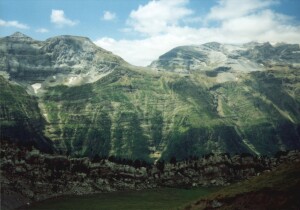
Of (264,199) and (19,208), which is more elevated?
(264,199)

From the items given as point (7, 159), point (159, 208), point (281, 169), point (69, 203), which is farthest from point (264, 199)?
point (7, 159)

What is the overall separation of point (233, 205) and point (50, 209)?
245ft

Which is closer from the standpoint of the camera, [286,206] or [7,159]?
[286,206]

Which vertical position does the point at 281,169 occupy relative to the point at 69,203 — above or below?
above

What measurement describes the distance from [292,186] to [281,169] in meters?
20.2

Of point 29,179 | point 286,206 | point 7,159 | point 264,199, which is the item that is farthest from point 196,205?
point 7,159

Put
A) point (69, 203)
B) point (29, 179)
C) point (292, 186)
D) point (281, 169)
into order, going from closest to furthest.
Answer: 1. point (292, 186)
2. point (281, 169)
3. point (69, 203)
4. point (29, 179)

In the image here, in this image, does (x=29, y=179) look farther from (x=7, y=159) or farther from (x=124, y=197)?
(x=124, y=197)

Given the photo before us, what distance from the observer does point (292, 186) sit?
105688 millimetres

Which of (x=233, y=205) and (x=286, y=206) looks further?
(x=233, y=205)

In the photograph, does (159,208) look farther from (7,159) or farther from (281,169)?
(7,159)

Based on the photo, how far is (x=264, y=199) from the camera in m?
106

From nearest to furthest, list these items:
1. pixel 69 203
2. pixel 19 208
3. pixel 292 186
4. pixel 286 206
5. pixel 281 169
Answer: pixel 286 206
pixel 292 186
pixel 281 169
pixel 19 208
pixel 69 203

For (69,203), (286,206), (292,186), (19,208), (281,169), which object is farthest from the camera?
(69,203)
